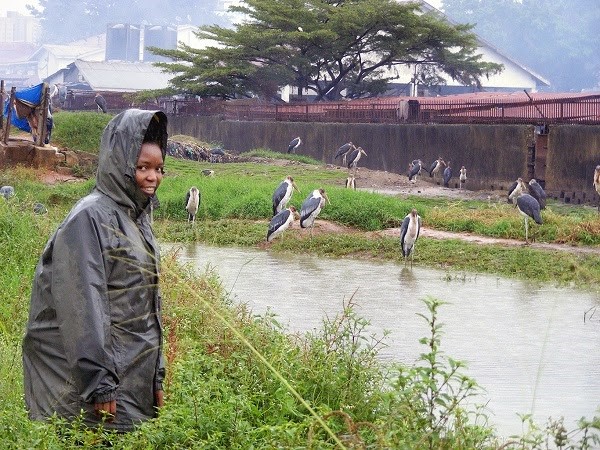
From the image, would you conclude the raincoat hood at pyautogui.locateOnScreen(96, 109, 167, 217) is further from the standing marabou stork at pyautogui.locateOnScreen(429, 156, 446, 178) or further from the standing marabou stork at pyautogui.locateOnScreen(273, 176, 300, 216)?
the standing marabou stork at pyautogui.locateOnScreen(429, 156, 446, 178)

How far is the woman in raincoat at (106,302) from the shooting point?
14.0ft

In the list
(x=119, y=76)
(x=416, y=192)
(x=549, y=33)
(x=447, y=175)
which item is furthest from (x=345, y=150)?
(x=549, y=33)

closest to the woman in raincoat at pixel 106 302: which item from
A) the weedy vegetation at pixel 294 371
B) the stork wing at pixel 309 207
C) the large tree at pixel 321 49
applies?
the weedy vegetation at pixel 294 371

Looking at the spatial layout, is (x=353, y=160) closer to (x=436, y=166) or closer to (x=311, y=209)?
(x=436, y=166)

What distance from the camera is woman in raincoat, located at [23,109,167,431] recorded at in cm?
426

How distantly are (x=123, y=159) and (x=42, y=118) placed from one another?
19588mm

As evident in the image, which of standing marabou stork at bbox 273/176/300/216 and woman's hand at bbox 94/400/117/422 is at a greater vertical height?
standing marabou stork at bbox 273/176/300/216

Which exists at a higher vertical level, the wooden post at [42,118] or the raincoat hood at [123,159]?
the wooden post at [42,118]

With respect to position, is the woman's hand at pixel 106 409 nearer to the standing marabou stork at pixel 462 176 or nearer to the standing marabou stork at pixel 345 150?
the standing marabou stork at pixel 462 176

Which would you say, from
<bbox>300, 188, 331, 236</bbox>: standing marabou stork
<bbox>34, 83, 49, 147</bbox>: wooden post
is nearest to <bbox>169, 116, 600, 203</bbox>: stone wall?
<bbox>300, 188, 331, 236</bbox>: standing marabou stork

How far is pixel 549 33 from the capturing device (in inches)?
2564

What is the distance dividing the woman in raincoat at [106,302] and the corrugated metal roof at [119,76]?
5214 cm

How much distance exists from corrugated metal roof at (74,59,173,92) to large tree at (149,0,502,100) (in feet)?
59.7

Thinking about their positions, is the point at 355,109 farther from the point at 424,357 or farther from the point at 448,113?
the point at 424,357
